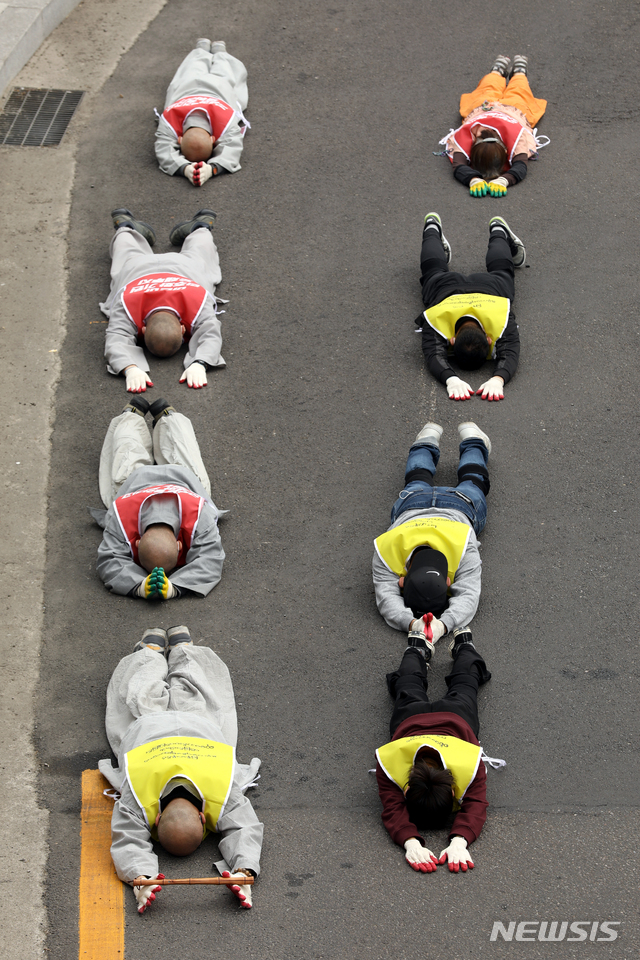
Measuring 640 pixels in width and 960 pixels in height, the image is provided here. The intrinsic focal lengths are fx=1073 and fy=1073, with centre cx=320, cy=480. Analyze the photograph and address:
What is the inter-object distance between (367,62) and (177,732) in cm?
878

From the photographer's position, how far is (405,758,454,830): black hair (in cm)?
567

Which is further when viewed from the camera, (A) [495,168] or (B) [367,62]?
(B) [367,62]

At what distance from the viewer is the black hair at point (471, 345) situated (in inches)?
337

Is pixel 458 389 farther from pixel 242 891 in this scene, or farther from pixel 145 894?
pixel 145 894

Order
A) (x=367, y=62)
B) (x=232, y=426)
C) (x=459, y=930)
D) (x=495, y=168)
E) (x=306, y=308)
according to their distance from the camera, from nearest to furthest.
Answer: (x=459, y=930), (x=232, y=426), (x=306, y=308), (x=495, y=168), (x=367, y=62)

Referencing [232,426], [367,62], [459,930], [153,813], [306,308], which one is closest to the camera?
[459,930]

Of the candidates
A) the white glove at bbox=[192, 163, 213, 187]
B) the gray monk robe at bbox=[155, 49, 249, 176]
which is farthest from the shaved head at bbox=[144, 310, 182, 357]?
the gray monk robe at bbox=[155, 49, 249, 176]

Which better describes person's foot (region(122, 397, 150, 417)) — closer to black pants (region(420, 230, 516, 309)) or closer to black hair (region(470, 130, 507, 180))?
black pants (region(420, 230, 516, 309))

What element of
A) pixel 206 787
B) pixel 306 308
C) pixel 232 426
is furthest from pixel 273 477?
pixel 206 787

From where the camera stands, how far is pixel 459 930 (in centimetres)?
530

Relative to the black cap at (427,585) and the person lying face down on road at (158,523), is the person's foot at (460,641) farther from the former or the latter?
the person lying face down on road at (158,523)

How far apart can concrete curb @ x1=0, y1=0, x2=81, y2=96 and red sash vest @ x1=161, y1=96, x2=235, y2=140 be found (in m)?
2.03

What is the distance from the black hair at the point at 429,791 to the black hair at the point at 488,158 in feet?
21.9

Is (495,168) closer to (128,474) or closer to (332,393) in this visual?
(332,393)
